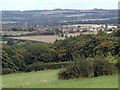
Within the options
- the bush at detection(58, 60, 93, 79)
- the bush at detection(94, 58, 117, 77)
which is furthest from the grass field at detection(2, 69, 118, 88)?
the bush at detection(94, 58, 117, 77)

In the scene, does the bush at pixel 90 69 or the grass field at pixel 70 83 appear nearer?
the grass field at pixel 70 83

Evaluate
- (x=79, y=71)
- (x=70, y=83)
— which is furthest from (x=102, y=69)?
(x=70, y=83)

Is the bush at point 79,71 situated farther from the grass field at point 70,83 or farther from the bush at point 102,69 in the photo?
the grass field at point 70,83

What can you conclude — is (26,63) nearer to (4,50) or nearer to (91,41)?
(4,50)

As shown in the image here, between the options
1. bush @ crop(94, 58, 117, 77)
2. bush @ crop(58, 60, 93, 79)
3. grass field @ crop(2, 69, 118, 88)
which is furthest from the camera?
bush @ crop(94, 58, 117, 77)

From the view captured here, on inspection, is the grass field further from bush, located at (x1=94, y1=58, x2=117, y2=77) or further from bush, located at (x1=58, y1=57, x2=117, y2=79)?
bush, located at (x1=94, y1=58, x2=117, y2=77)

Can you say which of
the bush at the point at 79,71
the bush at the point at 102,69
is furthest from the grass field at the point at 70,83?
the bush at the point at 102,69

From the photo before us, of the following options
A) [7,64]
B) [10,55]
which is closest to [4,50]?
[10,55]

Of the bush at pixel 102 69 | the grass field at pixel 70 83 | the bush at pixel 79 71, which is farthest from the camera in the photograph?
the bush at pixel 102 69

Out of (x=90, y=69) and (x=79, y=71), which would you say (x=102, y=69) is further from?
(x=79, y=71)

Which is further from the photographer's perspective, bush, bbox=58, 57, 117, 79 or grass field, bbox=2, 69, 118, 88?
bush, bbox=58, 57, 117, 79

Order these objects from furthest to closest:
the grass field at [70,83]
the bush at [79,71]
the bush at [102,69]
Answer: the bush at [102,69] < the bush at [79,71] < the grass field at [70,83]
